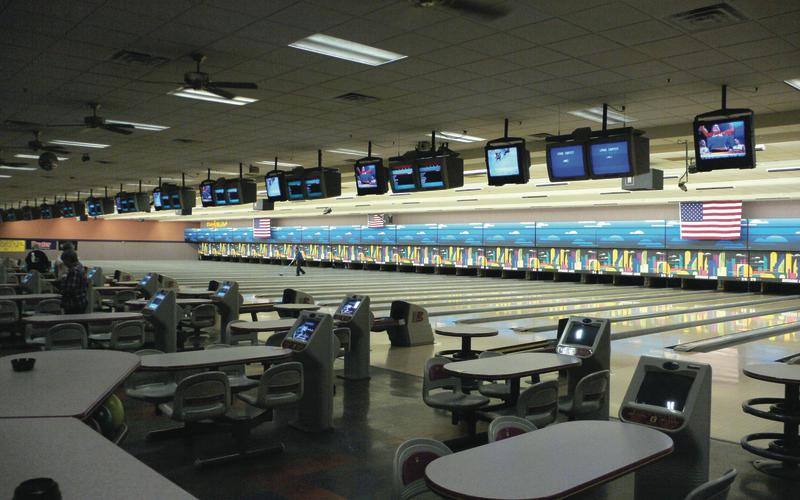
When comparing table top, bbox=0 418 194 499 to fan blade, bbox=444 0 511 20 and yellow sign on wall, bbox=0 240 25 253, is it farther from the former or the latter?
yellow sign on wall, bbox=0 240 25 253

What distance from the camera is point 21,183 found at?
16641 mm

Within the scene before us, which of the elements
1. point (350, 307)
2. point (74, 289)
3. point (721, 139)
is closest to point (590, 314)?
point (721, 139)

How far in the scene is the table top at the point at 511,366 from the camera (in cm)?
414

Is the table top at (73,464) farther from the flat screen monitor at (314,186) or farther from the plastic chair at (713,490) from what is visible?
the flat screen monitor at (314,186)

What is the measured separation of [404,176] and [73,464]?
23.4ft

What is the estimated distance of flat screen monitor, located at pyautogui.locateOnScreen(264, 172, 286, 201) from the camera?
10.6 meters

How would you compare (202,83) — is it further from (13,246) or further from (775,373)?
(13,246)

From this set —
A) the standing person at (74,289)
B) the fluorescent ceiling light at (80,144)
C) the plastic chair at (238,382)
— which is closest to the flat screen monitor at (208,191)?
the fluorescent ceiling light at (80,144)

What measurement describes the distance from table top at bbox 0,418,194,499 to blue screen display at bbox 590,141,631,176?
222 inches

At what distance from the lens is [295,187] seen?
10500 millimetres

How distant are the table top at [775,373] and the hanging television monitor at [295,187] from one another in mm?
7403

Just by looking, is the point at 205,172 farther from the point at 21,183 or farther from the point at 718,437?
the point at 718,437

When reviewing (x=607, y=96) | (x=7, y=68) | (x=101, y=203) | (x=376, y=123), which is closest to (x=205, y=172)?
(x=101, y=203)

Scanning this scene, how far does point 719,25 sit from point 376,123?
15.1 ft
